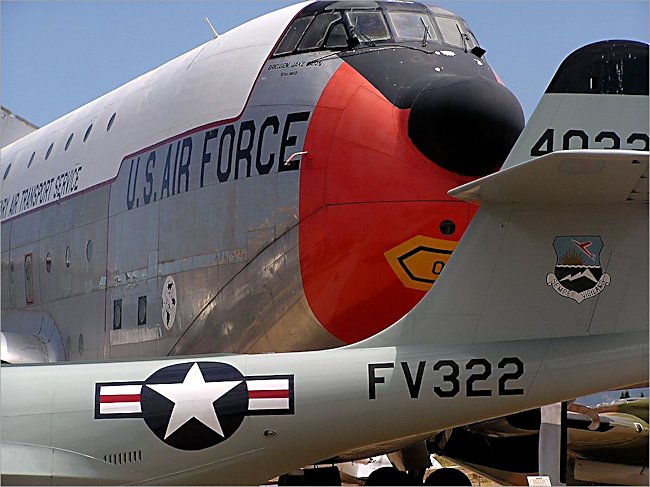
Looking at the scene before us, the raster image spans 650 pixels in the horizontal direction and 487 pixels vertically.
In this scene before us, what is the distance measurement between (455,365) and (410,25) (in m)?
3.47

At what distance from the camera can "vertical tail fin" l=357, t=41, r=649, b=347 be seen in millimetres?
6539

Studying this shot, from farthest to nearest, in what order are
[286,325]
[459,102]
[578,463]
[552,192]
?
[578,463] → [286,325] → [459,102] → [552,192]

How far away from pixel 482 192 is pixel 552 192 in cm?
42

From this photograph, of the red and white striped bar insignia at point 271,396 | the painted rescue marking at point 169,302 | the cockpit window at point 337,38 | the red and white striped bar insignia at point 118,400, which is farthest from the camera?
the painted rescue marking at point 169,302

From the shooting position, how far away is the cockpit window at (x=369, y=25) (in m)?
8.86

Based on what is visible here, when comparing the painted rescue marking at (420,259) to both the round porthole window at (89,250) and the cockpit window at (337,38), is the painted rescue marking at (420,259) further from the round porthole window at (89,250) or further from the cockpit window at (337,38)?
the round porthole window at (89,250)

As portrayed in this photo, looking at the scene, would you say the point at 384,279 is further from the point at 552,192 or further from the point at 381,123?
the point at 552,192

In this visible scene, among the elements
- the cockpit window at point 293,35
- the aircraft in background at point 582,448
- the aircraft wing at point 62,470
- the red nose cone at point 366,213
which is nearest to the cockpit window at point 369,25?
the cockpit window at point 293,35

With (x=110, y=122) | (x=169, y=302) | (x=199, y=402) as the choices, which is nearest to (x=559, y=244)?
(x=199, y=402)

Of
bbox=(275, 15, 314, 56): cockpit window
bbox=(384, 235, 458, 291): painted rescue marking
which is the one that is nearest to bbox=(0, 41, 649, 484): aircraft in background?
bbox=(384, 235, 458, 291): painted rescue marking

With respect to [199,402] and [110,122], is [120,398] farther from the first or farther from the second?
[110,122]

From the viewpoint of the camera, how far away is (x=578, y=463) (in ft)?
37.5

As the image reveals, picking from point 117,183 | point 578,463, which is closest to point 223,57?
point 117,183

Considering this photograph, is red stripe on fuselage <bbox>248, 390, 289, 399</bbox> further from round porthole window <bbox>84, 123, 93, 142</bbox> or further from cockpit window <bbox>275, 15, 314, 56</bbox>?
round porthole window <bbox>84, 123, 93, 142</bbox>
